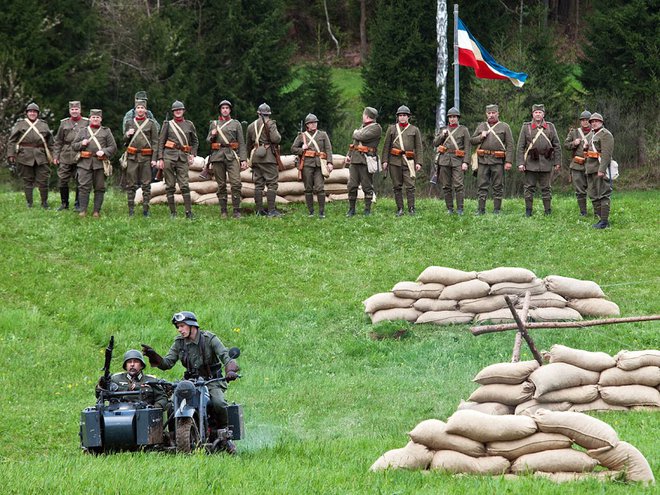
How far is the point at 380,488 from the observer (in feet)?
34.0

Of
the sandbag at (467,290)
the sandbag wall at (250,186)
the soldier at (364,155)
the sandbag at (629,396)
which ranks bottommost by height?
the sandbag at (629,396)

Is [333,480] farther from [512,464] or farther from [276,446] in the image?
[276,446]

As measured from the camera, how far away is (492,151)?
2578cm

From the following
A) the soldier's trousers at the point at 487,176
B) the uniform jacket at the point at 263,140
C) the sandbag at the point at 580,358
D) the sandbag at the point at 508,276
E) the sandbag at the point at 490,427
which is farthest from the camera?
the soldier's trousers at the point at 487,176

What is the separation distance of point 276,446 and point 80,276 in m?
10.1

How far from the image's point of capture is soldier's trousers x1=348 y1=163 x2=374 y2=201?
84.5 ft

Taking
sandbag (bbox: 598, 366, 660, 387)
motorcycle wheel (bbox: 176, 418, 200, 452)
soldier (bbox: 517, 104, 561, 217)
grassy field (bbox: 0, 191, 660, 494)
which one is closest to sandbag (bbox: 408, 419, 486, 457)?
grassy field (bbox: 0, 191, 660, 494)

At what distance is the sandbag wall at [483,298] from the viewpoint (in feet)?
63.1

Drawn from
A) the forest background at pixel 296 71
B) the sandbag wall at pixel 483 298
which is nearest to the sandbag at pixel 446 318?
the sandbag wall at pixel 483 298

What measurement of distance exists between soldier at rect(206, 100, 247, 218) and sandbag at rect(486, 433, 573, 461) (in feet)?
49.1

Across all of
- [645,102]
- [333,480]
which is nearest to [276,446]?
[333,480]

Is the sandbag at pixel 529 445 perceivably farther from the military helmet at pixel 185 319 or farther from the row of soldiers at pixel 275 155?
the row of soldiers at pixel 275 155

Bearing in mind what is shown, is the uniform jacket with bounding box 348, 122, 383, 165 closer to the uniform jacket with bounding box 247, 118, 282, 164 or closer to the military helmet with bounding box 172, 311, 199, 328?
the uniform jacket with bounding box 247, 118, 282, 164

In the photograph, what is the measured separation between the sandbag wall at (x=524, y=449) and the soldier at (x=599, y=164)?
46.0 ft
